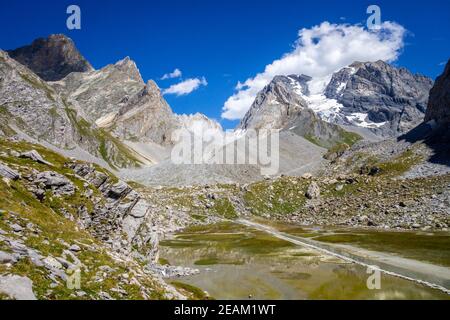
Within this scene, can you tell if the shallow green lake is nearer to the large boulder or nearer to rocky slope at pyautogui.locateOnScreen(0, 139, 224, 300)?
rocky slope at pyautogui.locateOnScreen(0, 139, 224, 300)

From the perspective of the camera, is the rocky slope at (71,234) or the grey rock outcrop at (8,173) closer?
the rocky slope at (71,234)

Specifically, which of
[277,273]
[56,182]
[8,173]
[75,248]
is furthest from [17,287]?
[277,273]

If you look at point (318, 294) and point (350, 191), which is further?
point (350, 191)

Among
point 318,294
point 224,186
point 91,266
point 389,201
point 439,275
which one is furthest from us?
point 224,186

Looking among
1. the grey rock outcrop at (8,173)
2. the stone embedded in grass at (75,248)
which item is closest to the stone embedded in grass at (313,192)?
the grey rock outcrop at (8,173)

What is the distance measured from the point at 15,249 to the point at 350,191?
129877 millimetres

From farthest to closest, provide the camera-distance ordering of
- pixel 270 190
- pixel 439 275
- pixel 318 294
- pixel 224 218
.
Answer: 1. pixel 270 190
2. pixel 224 218
3. pixel 439 275
4. pixel 318 294

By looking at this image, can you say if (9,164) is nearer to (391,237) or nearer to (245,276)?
(245,276)

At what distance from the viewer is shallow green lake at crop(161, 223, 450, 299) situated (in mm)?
36906

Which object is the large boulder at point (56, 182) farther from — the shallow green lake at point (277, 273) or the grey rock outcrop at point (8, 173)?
the shallow green lake at point (277, 273)

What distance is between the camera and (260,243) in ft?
256

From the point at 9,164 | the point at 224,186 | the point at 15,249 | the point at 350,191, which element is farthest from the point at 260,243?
the point at 224,186

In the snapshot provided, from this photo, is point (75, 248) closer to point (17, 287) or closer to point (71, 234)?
point (71, 234)

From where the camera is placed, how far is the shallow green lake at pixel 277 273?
36906mm
